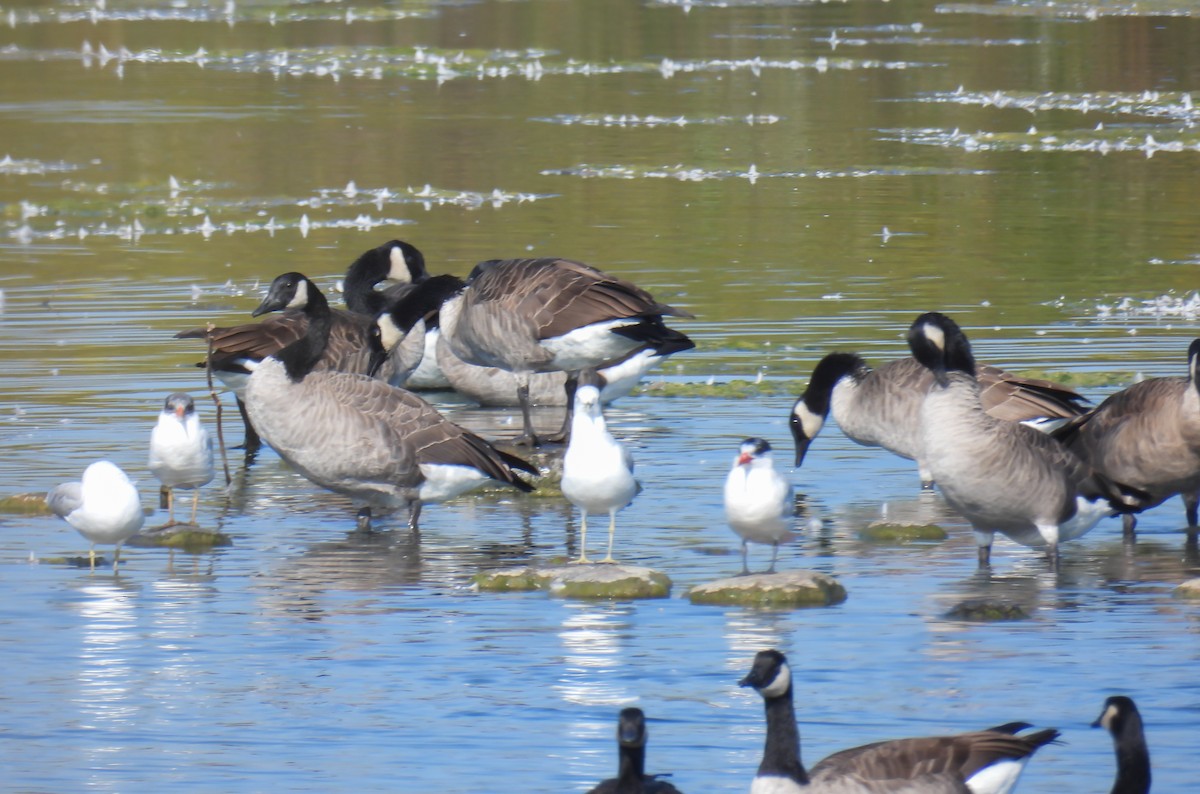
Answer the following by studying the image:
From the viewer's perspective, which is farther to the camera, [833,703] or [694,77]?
[694,77]

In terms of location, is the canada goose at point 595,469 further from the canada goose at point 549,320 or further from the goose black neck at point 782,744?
the goose black neck at point 782,744

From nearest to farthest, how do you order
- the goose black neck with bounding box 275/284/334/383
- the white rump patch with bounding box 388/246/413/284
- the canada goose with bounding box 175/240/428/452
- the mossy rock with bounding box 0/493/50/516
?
1. the goose black neck with bounding box 275/284/334/383
2. the mossy rock with bounding box 0/493/50/516
3. the canada goose with bounding box 175/240/428/452
4. the white rump patch with bounding box 388/246/413/284

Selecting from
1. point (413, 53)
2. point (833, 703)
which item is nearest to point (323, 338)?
point (833, 703)

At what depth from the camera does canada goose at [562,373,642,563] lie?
1166cm

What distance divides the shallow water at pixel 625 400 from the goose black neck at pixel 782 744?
82 cm

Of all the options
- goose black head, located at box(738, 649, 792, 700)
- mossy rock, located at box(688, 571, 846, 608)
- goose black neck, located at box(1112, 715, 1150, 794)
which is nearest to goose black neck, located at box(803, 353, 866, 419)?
mossy rock, located at box(688, 571, 846, 608)

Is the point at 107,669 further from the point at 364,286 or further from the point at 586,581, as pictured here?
the point at 364,286

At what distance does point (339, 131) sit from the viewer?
35.2m

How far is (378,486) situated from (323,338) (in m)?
1.25

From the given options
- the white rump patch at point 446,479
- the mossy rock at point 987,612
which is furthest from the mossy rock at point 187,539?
the mossy rock at point 987,612

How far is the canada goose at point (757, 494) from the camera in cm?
1128

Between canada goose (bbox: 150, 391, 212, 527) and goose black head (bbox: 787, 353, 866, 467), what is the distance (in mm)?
4152

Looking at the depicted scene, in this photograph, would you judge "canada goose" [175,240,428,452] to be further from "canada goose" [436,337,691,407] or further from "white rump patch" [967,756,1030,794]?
"white rump patch" [967,756,1030,794]

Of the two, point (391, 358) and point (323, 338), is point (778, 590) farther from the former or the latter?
point (391, 358)
